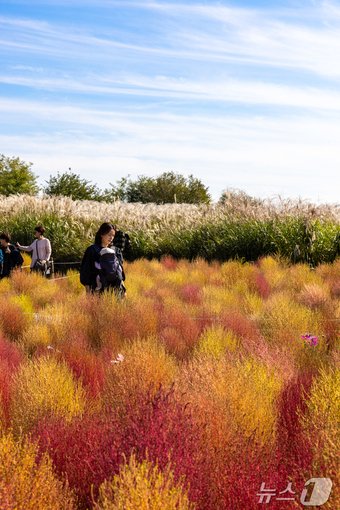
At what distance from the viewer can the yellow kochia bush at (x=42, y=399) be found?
188 inches

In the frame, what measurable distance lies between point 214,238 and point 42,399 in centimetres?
1534

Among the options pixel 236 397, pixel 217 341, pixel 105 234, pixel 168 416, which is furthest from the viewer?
pixel 105 234

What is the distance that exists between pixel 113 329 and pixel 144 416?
4470mm

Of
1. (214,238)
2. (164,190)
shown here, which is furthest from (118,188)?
(214,238)

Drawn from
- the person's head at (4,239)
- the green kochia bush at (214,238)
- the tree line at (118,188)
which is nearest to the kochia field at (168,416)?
the person's head at (4,239)

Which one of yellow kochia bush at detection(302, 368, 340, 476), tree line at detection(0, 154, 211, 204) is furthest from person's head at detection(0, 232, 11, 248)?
tree line at detection(0, 154, 211, 204)

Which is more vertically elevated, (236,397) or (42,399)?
(236,397)

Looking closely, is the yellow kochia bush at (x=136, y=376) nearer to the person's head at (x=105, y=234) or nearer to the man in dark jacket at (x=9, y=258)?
the person's head at (x=105, y=234)

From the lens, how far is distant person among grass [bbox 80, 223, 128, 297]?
9.16m

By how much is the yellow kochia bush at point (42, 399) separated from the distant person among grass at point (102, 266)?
3.85m
